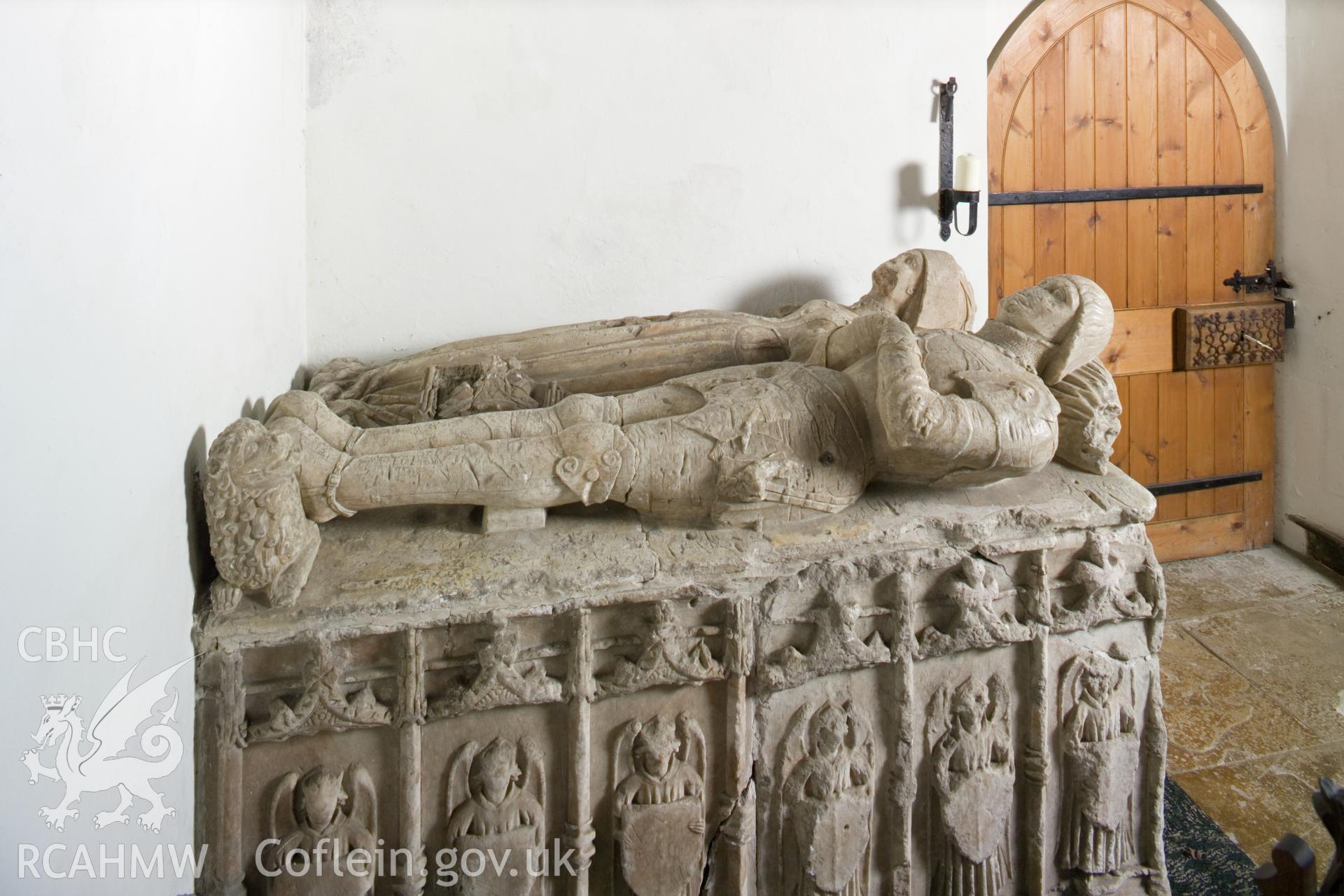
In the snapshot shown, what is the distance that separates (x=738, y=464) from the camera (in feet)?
7.43

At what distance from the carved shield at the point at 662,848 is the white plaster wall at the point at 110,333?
0.91m

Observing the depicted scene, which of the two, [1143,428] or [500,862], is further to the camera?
[1143,428]

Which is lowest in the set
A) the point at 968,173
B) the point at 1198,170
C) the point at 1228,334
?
the point at 1228,334

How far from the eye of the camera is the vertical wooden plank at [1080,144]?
4293 millimetres

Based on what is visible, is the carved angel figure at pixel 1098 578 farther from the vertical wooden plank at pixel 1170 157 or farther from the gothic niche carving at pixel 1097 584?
the vertical wooden plank at pixel 1170 157

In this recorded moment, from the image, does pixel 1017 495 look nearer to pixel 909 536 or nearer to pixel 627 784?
pixel 909 536

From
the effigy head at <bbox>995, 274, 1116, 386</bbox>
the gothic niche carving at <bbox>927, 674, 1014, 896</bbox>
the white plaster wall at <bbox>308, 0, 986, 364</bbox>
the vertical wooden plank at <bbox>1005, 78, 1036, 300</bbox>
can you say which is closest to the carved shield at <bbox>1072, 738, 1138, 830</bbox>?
the gothic niche carving at <bbox>927, 674, 1014, 896</bbox>

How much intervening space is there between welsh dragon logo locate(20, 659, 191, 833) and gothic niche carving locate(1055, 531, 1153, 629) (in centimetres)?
198

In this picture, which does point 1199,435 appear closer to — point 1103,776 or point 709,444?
point 1103,776

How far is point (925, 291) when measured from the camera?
3.10 m

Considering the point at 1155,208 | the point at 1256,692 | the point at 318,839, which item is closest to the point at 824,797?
the point at 318,839

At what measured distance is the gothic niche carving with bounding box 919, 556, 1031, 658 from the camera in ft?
7.69

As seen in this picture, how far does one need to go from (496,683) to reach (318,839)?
479 mm

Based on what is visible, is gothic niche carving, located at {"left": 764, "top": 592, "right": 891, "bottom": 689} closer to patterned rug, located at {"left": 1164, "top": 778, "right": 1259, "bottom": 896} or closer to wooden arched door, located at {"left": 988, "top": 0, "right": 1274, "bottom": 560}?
patterned rug, located at {"left": 1164, "top": 778, "right": 1259, "bottom": 896}
